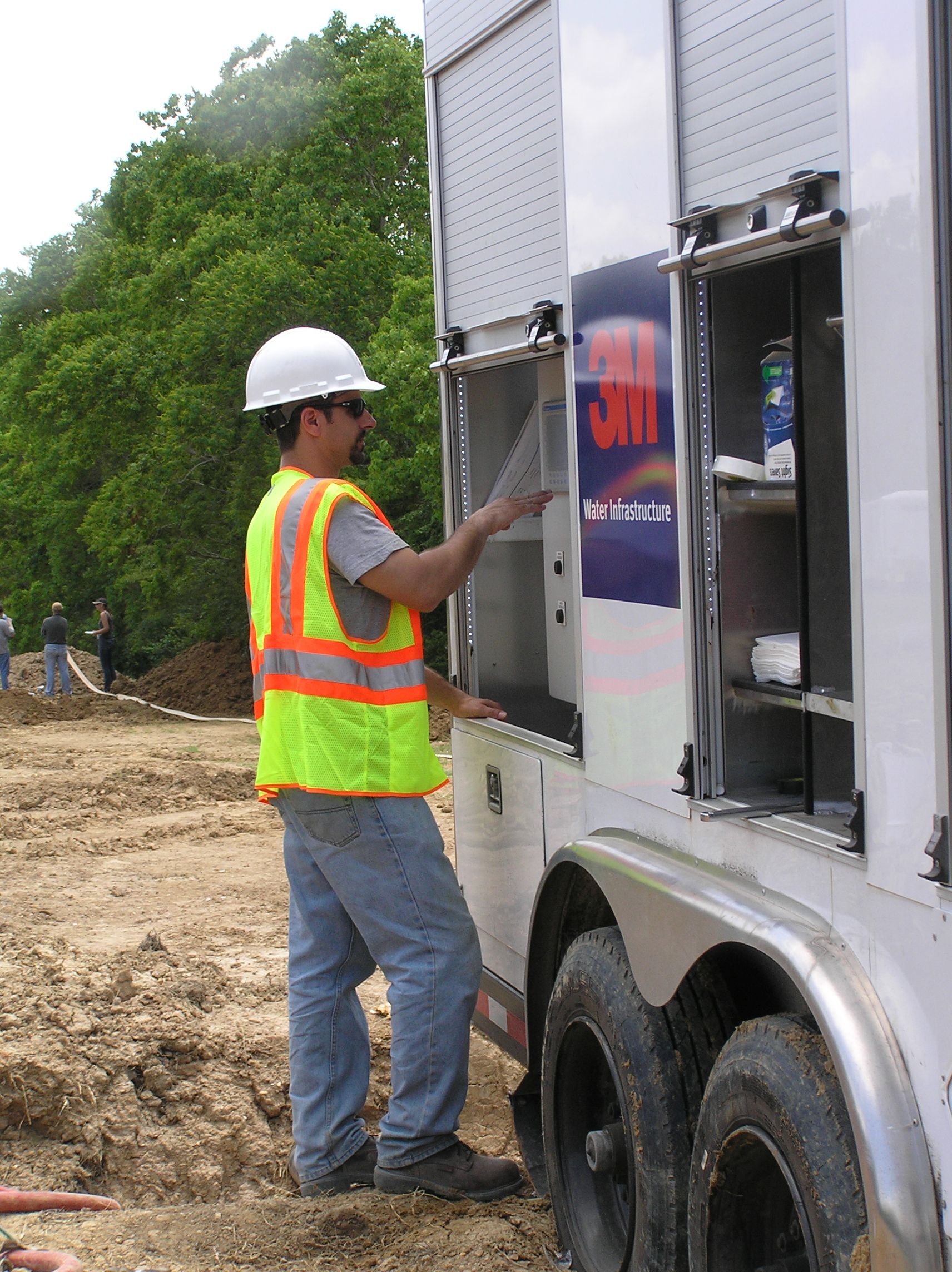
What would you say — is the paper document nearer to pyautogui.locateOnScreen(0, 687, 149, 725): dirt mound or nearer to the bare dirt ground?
the bare dirt ground

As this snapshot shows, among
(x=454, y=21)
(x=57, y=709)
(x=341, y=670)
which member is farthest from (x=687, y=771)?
(x=57, y=709)

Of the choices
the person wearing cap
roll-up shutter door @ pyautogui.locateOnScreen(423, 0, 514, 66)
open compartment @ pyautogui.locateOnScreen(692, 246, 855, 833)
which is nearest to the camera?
open compartment @ pyautogui.locateOnScreen(692, 246, 855, 833)

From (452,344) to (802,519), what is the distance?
1.86 metres

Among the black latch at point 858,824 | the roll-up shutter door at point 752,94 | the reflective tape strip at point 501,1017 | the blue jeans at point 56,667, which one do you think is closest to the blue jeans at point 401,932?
the reflective tape strip at point 501,1017

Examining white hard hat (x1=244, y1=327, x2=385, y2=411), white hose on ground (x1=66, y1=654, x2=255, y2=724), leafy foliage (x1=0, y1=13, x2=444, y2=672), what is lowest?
white hose on ground (x1=66, y1=654, x2=255, y2=724)

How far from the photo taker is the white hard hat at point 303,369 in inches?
146

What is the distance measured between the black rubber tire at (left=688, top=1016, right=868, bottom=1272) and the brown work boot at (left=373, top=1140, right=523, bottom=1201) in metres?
1.18

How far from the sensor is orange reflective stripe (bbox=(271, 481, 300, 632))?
3629mm

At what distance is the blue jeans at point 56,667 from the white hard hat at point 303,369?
69.9 ft

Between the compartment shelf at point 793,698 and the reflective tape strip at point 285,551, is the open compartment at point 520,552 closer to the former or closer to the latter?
the reflective tape strip at point 285,551

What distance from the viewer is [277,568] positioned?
143 inches

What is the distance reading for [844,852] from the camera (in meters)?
2.22

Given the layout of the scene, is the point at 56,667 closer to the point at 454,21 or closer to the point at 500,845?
the point at 500,845

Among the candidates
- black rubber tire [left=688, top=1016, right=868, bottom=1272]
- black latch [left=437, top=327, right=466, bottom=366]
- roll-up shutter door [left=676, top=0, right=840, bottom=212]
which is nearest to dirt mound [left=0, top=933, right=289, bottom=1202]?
black rubber tire [left=688, top=1016, right=868, bottom=1272]
